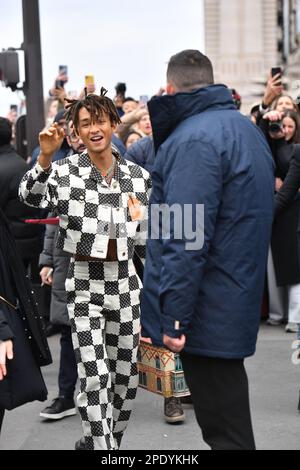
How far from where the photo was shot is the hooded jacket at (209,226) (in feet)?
12.0

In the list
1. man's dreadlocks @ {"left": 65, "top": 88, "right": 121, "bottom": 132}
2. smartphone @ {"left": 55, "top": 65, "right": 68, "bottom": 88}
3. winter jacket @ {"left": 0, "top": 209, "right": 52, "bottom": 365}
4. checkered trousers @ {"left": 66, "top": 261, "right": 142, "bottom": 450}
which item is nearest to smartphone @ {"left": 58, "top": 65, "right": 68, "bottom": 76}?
smartphone @ {"left": 55, "top": 65, "right": 68, "bottom": 88}

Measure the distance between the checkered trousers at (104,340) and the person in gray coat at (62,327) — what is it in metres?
1.18

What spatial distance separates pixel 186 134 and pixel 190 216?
0.31 metres

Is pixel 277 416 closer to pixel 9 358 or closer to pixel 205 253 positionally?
pixel 9 358

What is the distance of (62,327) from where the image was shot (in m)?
6.32

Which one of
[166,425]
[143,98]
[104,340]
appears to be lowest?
[166,425]

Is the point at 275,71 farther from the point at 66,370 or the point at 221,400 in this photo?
the point at 221,400

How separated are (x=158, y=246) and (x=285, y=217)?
5.66 m

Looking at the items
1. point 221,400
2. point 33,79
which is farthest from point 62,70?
point 221,400

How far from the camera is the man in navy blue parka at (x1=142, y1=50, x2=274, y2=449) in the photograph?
145 inches

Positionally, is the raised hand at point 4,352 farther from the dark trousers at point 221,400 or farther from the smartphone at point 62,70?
the smartphone at point 62,70

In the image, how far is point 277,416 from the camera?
6230 mm
